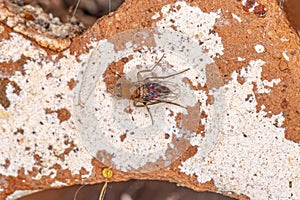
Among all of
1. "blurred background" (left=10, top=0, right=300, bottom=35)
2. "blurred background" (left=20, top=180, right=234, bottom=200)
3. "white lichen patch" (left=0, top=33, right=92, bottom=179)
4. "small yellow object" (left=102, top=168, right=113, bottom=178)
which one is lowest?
"blurred background" (left=20, top=180, right=234, bottom=200)

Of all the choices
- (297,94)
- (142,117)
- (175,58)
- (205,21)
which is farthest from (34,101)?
(297,94)

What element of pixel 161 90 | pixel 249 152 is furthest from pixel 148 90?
pixel 249 152

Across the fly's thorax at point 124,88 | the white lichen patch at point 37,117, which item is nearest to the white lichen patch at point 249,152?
the fly's thorax at point 124,88

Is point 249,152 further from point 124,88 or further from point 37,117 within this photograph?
point 37,117

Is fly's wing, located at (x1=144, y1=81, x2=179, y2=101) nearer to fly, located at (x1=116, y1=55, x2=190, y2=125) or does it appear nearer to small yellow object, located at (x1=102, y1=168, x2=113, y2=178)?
fly, located at (x1=116, y1=55, x2=190, y2=125)

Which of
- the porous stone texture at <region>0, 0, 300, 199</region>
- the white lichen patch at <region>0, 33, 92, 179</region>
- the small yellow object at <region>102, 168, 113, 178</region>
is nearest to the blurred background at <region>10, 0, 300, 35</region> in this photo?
the porous stone texture at <region>0, 0, 300, 199</region>

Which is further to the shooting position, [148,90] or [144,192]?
[144,192]

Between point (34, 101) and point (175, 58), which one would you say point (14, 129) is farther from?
point (175, 58)
